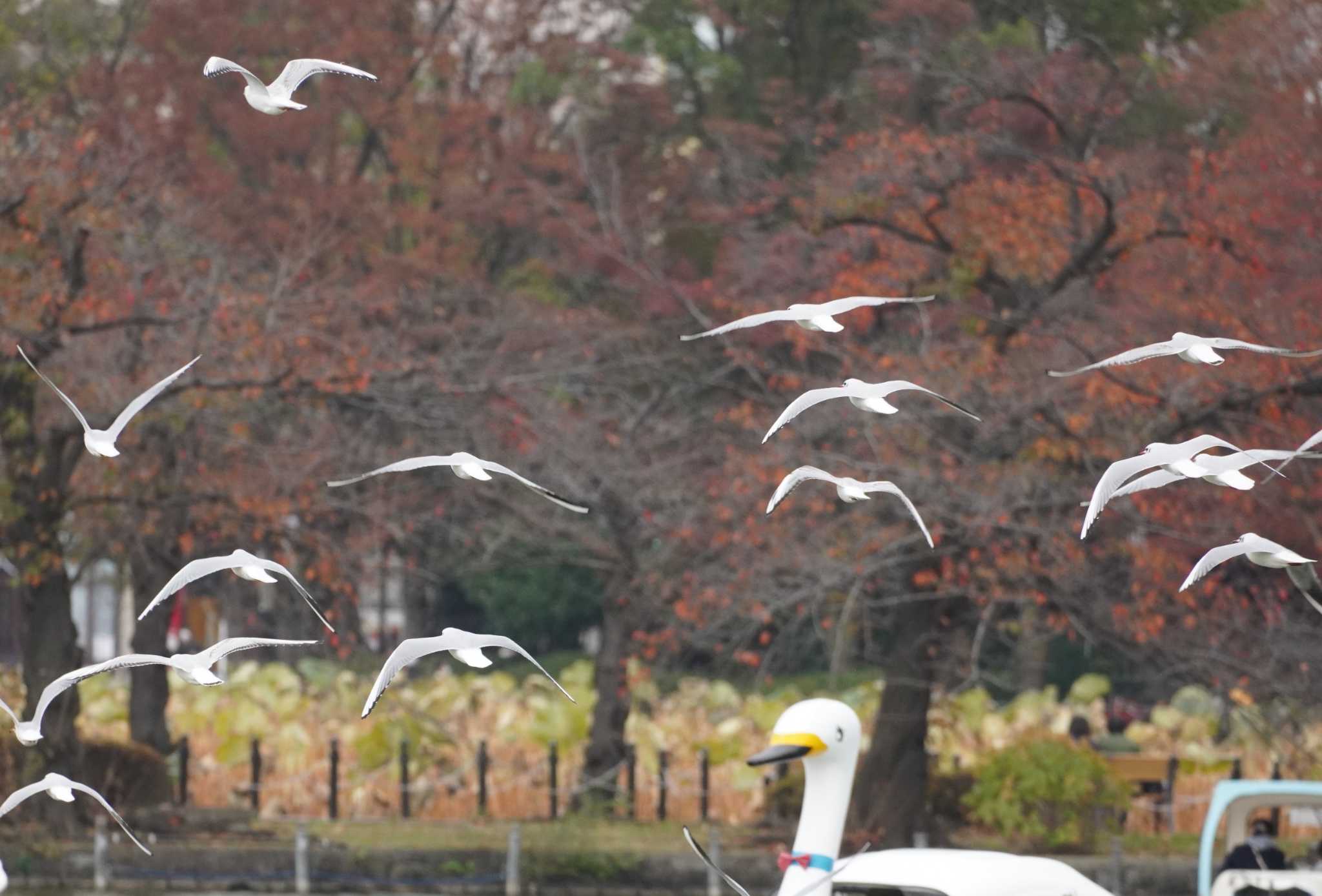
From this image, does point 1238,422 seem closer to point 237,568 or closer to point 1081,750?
point 1081,750

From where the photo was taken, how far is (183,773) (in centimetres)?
1791

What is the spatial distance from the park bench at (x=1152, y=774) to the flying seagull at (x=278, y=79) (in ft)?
43.0

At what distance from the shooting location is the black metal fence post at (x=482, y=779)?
58.7 ft

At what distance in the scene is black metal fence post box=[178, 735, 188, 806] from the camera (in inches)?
706

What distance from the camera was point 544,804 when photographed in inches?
731

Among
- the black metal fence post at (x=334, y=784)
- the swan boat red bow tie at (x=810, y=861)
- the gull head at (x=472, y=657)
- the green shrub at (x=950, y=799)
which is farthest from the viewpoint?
the black metal fence post at (x=334, y=784)

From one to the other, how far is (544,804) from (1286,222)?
335 inches

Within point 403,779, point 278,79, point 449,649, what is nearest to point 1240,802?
point 449,649

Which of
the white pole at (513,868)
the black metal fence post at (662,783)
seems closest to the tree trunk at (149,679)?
the black metal fence post at (662,783)

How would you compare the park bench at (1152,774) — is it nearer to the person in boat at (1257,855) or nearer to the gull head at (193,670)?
the person in boat at (1257,855)

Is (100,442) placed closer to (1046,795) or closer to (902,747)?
(902,747)

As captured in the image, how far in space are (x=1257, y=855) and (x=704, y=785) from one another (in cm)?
755

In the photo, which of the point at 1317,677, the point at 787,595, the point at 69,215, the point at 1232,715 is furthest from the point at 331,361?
the point at 1232,715

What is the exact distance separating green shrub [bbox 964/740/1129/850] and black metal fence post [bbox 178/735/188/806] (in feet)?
23.2
